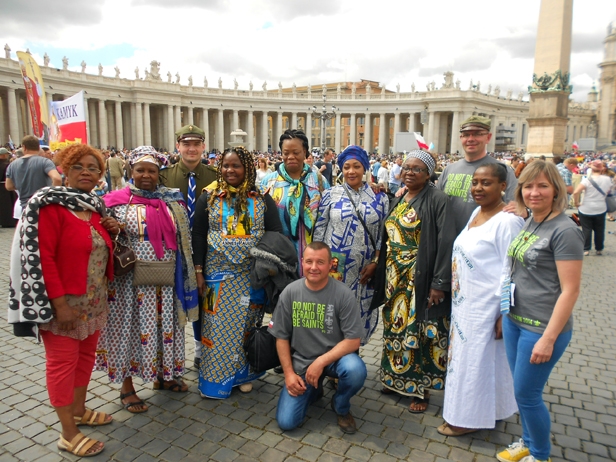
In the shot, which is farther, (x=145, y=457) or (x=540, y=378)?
(x=145, y=457)

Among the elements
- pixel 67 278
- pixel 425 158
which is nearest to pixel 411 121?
pixel 425 158

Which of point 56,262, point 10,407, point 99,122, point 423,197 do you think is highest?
point 99,122

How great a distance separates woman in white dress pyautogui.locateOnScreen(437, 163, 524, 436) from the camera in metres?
3.45

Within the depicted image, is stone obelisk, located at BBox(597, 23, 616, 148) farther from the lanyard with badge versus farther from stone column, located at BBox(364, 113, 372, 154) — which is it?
the lanyard with badge

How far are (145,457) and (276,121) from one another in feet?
239

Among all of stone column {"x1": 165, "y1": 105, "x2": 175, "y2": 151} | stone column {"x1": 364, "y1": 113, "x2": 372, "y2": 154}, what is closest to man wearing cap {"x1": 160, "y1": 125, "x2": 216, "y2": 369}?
stone column {"x1": 165, "y1": 105, "x2": 175, "y2": 151}

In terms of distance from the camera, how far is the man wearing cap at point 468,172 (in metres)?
4.36

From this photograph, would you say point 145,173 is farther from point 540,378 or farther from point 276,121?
point 276,121

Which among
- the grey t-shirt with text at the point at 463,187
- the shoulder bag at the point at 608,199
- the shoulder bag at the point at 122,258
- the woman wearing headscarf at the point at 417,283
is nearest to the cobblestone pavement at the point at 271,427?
the woman wearing headscarf at the point at 417,283

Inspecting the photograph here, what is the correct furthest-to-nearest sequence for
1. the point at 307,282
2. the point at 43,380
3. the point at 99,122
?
the point at 99,122 < the point at 43,380 < the point at 307,282

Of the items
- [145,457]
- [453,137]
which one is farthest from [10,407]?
[453,137]

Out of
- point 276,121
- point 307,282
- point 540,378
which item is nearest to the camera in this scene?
point 540,378

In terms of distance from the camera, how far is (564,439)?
12.1 ft

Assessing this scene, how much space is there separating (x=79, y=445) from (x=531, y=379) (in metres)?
3.44
